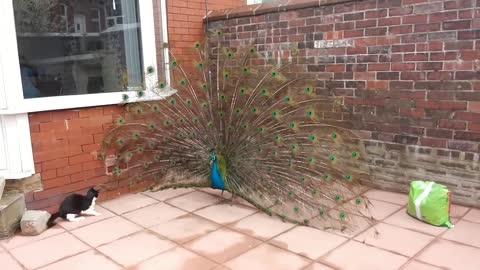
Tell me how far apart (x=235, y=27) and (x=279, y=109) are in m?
2.03

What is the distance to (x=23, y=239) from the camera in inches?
136

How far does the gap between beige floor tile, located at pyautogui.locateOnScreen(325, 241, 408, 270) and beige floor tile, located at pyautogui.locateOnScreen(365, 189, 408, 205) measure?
1161mm

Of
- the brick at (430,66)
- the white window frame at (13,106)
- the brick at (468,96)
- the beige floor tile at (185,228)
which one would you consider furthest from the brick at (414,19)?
the white window frame at (13,106)

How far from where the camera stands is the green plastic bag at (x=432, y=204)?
3438 millimetres

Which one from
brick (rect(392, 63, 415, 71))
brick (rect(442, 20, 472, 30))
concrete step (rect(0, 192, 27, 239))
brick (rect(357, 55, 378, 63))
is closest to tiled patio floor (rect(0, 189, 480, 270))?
concrete step (rect(0, 192, 27, 239))

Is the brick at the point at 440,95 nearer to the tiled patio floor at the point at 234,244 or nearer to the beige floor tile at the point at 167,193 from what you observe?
the tiled patio floor at the point at 234,244

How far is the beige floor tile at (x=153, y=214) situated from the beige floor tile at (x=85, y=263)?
2.12 feet

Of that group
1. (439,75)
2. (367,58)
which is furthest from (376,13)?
(439,75)

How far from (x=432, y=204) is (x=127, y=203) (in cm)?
298

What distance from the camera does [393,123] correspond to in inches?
167

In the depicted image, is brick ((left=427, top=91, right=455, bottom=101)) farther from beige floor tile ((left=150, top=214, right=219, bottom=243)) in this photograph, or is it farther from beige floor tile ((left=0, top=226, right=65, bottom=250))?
beige floor tile ((left=0, top=226, right=65, bottom=250))

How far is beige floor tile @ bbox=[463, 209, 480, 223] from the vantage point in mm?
3581

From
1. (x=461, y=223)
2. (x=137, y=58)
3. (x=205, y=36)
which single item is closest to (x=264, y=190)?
(x=461, y=223)

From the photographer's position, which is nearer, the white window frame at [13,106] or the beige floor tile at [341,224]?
the beige floor tile at [341,224]
